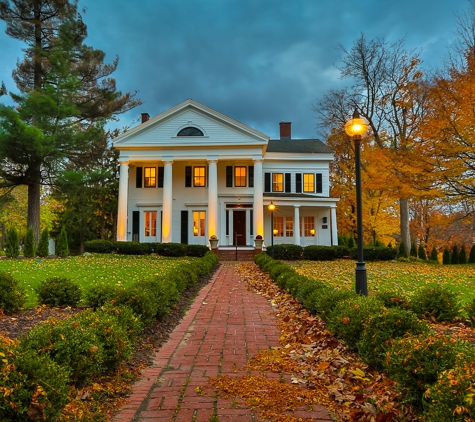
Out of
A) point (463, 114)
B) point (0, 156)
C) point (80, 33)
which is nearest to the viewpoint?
point (463, 114)

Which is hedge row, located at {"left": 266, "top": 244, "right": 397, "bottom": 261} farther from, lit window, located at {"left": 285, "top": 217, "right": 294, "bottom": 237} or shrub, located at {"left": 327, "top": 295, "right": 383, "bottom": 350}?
shrub, located at {"left": 327, "top": 295, "right": 383, "bottom": 350}

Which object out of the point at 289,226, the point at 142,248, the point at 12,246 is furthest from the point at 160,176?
the point at 12,246

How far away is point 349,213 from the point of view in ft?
104

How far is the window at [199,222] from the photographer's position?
2533cm

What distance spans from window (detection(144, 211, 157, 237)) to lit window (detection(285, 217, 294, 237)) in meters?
9.30

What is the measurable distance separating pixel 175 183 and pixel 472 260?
19.8 metres

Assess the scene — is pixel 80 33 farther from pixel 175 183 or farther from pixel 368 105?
pixel 368 105

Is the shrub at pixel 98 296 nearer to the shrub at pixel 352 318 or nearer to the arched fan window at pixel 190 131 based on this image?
the shrub at pixel 352 318

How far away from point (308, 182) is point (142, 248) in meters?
12.7

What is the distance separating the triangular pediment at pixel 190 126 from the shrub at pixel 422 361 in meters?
21.5

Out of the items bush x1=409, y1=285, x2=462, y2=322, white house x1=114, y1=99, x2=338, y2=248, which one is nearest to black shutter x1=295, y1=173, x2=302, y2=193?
white house x1=114, y1=99, x2=338, y2=248

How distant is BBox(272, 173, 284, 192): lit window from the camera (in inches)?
1040

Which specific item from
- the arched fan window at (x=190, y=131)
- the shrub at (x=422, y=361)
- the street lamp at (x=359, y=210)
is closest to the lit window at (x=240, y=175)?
the arched fan window at (x=190, y=131)

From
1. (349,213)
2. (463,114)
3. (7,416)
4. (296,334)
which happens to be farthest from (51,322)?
(349,213)
